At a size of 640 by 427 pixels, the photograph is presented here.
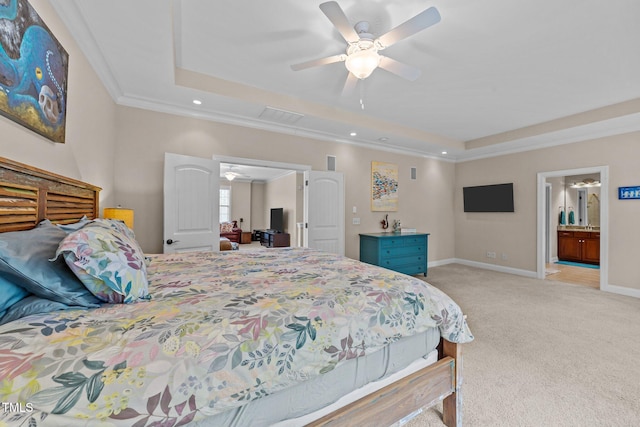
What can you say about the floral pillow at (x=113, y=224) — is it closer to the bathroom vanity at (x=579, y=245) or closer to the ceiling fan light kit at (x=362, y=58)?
the ceiling fan light kit at (x=362, y=58)

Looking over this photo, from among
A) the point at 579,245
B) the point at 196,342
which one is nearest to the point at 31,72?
the point at 196,342

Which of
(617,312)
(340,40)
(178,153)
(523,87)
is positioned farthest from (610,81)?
(178,153)

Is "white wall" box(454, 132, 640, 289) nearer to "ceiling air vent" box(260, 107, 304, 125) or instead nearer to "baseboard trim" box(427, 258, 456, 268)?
"baseboard trim" box(427, 258, 456, 268)

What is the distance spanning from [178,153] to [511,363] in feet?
13.6

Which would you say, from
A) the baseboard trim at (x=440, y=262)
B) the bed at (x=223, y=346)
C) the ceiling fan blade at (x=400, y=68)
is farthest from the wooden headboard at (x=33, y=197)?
the baseboard trim at (x=440, y=262)

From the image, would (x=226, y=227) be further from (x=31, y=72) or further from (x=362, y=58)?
(x=362, y=58)

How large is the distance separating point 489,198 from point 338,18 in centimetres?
526

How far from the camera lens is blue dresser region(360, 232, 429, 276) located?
14.8 ft

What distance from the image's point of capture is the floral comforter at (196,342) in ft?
2.25

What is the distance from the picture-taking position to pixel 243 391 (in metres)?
0.87

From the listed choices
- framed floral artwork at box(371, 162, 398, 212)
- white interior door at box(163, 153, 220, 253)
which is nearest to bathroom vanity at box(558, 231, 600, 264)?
framed floral artwork at box(371, 162, 398, 212)

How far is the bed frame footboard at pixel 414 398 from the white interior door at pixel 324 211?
283cm

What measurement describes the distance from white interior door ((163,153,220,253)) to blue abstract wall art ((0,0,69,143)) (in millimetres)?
1367

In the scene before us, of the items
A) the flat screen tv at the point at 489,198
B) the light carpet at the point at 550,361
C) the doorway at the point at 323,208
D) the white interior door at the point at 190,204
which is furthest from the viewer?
the flat screen tv at the point at 489,198
